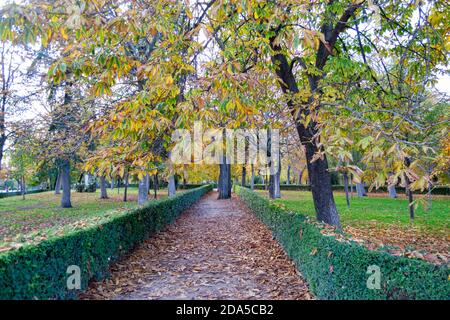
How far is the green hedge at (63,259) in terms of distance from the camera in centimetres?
299

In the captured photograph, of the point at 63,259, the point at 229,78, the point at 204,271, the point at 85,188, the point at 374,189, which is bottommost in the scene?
the point at 204,271

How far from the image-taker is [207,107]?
3.83 metres

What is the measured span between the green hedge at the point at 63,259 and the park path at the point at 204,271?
1.01ft

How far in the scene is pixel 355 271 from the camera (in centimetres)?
324

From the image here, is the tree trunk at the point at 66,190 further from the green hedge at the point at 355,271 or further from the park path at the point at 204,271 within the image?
the green hedge at the point at 355,271

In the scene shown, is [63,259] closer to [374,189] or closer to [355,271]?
[355,271]

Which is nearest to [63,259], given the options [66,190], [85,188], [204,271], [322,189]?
[204,271]

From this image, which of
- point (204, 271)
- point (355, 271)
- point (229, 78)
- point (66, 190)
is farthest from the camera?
point (66, 190)

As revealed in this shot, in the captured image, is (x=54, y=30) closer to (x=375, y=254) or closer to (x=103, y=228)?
(x=103, y=228)

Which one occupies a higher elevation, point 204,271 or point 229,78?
point 229,78

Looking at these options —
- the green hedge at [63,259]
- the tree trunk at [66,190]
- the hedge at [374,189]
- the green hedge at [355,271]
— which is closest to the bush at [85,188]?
the tree trunk at [66,190]

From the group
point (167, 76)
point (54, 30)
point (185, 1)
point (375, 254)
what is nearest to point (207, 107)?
point (167, 76)

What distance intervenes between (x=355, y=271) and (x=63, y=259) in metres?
3.36
